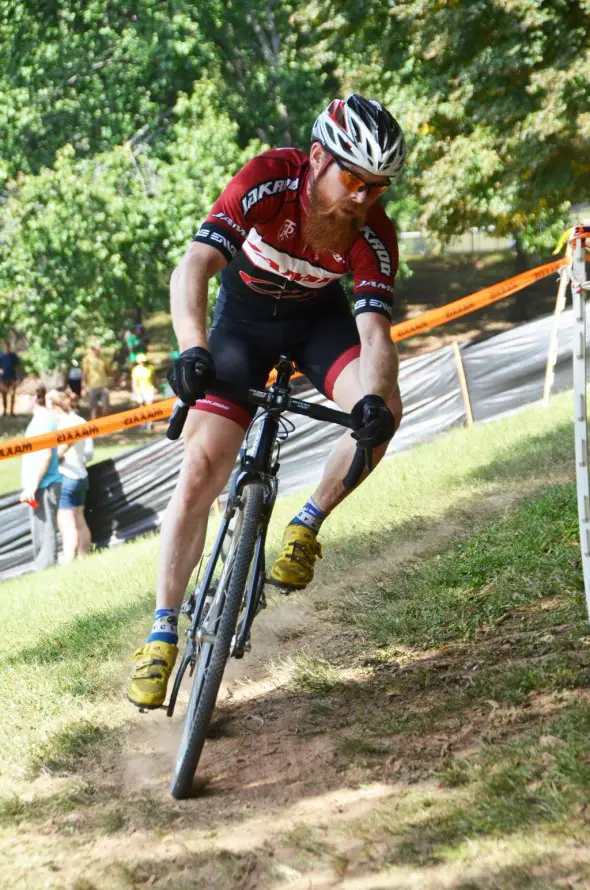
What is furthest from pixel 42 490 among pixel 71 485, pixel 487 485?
pixel 487 485

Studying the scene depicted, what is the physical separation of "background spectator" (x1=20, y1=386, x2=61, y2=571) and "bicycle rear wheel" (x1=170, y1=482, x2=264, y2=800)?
7155mm

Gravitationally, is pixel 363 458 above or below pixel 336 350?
below

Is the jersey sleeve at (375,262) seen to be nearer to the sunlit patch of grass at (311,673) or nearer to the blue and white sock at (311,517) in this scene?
the blue and white sock at (311,517)

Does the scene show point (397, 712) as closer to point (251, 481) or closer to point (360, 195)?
point (251, 481)

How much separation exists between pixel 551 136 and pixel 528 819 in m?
9.70

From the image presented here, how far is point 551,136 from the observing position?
448 inches

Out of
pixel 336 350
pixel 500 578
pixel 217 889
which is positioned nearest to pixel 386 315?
pixel 336 350

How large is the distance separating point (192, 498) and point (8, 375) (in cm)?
2787

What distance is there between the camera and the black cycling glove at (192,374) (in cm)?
348

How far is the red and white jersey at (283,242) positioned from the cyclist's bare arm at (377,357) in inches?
2.3

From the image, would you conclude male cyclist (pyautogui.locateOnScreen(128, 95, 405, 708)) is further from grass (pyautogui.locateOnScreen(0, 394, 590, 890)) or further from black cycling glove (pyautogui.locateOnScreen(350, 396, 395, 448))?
grass (pyautogui.locateOnScreen(0, 394, 590, 890))

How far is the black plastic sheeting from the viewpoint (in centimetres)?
1229

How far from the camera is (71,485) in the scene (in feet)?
37.0

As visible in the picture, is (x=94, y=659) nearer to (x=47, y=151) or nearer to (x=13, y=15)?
(x=47, y=151)
